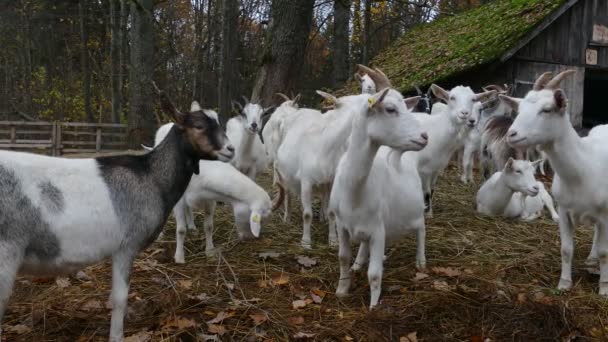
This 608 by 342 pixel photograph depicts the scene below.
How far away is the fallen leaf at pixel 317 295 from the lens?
15.3 feet

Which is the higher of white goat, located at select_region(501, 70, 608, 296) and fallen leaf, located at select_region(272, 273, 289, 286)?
white goat, located at select_region(501, 70, 608, 296)

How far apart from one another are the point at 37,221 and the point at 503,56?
10.5 m

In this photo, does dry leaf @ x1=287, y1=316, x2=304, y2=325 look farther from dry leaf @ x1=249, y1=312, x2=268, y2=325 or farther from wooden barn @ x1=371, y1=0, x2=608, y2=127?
wooden barn @ x1=371, y1=0, x2=608, y2=127

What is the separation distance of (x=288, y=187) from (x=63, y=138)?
622 inches

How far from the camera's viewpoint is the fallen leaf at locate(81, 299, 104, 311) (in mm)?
4432

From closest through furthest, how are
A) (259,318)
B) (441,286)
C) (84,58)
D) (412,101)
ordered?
(259,318) < (441,286) < (412,101) < (84,58)

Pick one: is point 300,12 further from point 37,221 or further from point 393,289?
point 37,221

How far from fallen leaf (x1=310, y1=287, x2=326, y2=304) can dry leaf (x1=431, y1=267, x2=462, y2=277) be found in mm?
1048

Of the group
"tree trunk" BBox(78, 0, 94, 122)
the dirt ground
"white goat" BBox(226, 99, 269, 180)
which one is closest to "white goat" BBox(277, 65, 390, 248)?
the dirt ground

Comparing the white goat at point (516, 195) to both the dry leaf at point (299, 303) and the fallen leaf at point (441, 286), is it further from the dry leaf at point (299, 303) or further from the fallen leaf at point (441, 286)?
the dry leaf at point (299, 303)

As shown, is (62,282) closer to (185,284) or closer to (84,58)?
(185,284)

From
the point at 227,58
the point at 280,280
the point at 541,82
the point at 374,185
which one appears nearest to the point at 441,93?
the point at 541,82

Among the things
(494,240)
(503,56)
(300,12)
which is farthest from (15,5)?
(494,240)

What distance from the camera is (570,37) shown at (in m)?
13.3
